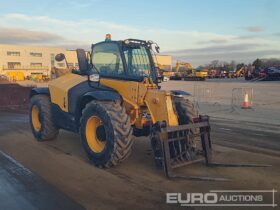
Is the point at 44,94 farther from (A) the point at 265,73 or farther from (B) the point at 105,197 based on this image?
(A) the point at 265,73

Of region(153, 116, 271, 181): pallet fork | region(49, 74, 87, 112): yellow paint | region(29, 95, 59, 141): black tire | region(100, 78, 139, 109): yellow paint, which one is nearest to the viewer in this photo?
region(153, 116, 271, 181): pallet fork

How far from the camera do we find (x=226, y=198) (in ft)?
17.2

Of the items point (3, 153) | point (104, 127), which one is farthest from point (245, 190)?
point (3, 153)

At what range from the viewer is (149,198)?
17.1 feet

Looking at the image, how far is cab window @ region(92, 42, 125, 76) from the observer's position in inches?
291

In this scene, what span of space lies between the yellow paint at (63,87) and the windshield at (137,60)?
4.43 ft

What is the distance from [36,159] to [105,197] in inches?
108

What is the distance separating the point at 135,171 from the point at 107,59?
8.38 feet

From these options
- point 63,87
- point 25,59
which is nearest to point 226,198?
point 63,87

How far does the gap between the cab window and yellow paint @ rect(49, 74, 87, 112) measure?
0.62 m

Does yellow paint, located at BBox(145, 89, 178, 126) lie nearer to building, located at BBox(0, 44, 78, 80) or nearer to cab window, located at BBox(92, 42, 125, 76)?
cab window, located at BBox(92, 42, 125, 76)

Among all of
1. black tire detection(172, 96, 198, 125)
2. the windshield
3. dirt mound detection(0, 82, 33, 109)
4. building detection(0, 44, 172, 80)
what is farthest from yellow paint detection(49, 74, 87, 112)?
building detection(0, 44, 172, 80)

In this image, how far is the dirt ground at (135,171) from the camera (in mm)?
5327

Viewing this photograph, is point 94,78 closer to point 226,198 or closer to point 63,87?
point 63,87
